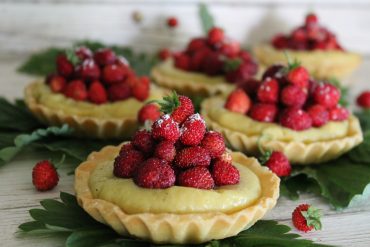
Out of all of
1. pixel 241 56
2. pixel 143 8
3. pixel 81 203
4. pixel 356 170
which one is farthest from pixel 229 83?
pixel 81 203

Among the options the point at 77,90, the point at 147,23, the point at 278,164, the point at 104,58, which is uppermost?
the point at 147,23

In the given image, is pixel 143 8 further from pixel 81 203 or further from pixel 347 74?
pixel 81 203

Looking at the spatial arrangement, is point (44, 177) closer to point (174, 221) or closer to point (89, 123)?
point (89, 123)

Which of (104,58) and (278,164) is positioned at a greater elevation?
(104,58)

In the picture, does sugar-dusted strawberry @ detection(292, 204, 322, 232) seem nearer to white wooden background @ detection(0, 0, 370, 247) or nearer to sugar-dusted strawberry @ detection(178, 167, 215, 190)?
sugar-dusted strawberry @ detection(178, 167, 215, 190)

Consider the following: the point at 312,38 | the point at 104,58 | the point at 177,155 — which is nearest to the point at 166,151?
the point at 177,155

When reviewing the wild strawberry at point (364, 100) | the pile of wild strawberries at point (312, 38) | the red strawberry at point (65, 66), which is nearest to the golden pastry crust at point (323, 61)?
the pile of wild strawberries at point (312, 38)

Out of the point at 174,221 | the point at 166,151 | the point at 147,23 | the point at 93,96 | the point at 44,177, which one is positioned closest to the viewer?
the point at 174,221
